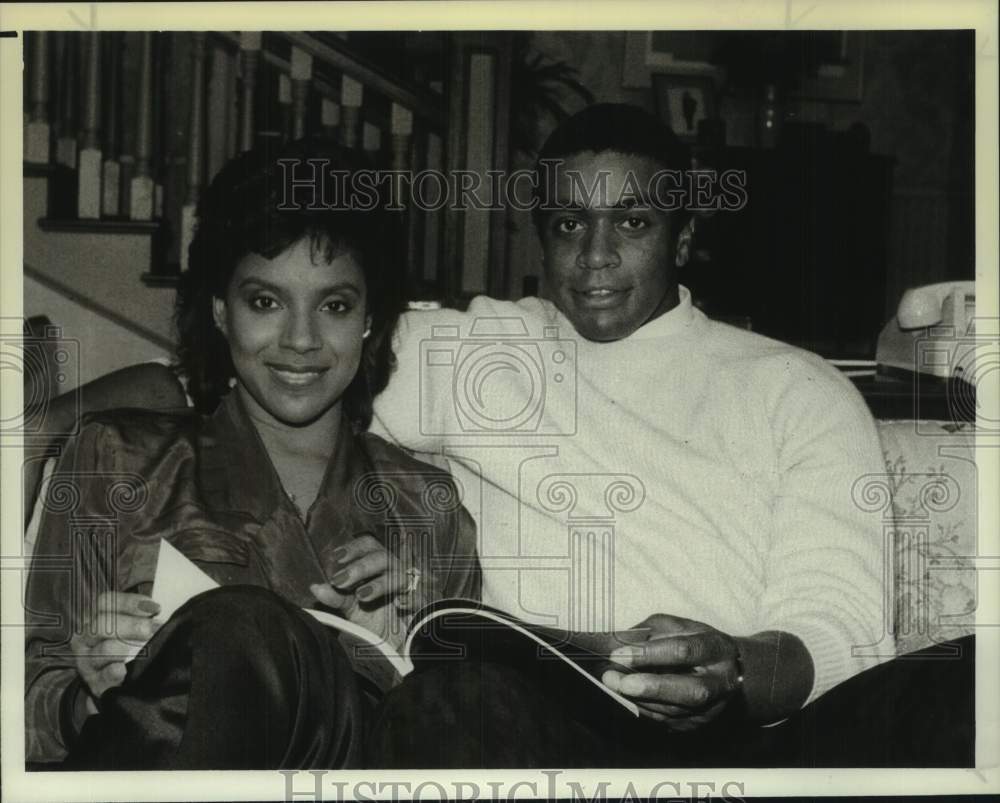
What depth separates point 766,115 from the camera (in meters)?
2.44

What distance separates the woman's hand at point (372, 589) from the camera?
2.40 m

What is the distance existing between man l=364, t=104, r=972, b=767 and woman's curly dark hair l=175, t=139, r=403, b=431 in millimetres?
108

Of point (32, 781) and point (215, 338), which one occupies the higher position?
point (215, 338)

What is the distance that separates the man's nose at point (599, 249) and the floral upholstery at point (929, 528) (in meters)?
0.71

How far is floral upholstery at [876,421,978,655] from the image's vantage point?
96.9 inches

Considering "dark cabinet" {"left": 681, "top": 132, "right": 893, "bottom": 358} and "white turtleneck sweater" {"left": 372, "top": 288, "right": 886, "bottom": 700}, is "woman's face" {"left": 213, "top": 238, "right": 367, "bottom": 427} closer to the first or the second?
"white turtleneck sweater" {"left": 372, "top": 288, "right": 886, "bottom": 700}

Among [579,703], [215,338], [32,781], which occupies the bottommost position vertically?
[32,781]

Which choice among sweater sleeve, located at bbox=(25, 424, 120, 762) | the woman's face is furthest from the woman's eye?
sweater sleeve, located at bbox=(25, 424, 120, 762)

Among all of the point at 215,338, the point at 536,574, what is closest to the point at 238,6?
the point at 215,338

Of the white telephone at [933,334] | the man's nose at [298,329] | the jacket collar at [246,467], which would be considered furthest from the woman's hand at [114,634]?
the white telephone at [933,334]

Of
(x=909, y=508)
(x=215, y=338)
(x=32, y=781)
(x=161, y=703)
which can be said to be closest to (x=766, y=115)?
(x=909, y=508)

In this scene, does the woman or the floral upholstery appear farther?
the floral upholstery

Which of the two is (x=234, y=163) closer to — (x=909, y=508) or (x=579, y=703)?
(x=579, y=703)

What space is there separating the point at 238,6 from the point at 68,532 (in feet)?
3.92
